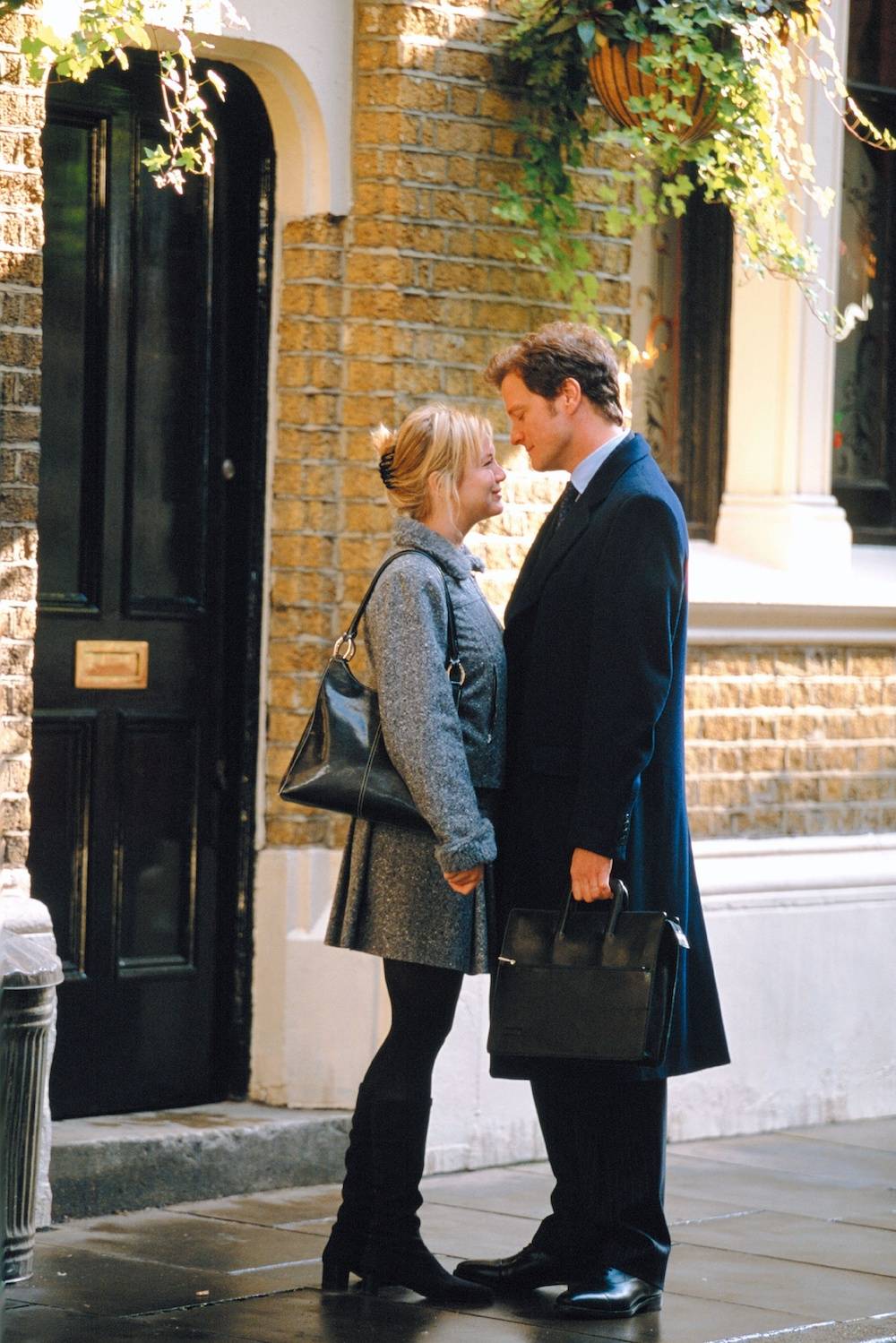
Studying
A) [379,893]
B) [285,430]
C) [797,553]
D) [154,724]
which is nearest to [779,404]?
[797,553]

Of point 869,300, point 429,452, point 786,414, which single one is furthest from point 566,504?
point 869,300

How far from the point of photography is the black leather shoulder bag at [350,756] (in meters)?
4.26

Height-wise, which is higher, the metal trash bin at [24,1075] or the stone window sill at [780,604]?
the stone window sill at [780,604]

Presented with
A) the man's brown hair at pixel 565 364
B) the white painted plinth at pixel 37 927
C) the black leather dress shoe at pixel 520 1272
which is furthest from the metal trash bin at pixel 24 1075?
the man's brown hair at pixel 565 364

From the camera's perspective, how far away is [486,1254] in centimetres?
496

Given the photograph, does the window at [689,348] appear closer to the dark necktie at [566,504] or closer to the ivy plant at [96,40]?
the ivy plant at [96,40]

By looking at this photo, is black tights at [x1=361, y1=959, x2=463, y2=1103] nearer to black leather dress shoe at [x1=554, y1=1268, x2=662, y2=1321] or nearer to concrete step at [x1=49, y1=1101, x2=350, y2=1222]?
black leather dress shoe at [x1=554, y1=1268, x2=662, y2=1321]

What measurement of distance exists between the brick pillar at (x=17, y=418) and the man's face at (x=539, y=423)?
122 centimetres

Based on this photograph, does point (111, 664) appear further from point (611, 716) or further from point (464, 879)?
point (611, 716)

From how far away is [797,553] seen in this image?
712 cm

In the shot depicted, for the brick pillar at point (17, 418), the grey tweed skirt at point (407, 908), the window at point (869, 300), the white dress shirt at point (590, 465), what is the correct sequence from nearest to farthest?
the grey tweed skirt at point (407, 908), the white dress shirt at point (590, 465), the brick pillar at point (17, 418), the window at point (869, 300)

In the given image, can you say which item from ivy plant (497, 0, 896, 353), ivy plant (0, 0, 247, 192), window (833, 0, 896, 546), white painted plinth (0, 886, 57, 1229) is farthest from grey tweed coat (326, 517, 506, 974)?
window (833, 0, 896, 546)

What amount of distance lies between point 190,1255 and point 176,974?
43.4 inches

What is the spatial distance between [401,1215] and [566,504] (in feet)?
5.04
